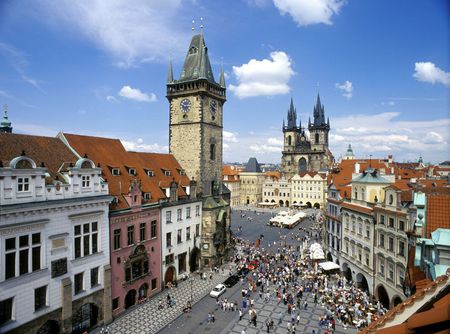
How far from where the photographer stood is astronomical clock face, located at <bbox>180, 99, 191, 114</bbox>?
45656mm

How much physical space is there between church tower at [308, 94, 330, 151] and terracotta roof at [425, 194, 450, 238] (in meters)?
119

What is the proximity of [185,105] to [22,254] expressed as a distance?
2963cm

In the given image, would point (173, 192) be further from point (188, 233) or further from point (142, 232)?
point (142, 232)

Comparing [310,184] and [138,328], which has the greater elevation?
[310,184]

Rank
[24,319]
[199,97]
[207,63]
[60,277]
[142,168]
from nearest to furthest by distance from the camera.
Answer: [24,319], [60,277], [142,168], [199,97], [207,63]

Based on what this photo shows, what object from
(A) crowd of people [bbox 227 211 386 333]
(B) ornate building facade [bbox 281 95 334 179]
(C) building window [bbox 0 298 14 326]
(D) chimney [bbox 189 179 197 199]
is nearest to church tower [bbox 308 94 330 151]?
(B) ornate building facade [bbox 281 95 334 179]

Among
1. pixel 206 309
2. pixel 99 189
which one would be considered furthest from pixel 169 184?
pixel 206 309

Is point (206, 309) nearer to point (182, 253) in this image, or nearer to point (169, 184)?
point (182, 253)

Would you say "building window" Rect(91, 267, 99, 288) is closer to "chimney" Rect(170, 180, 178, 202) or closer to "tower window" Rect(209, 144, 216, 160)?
"chimney" Rect(170, 180, 178, 202)

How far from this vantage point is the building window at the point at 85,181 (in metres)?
26.3

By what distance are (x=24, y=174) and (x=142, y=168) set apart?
17.0 m

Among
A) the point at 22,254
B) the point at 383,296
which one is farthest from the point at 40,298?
the point at 383,296

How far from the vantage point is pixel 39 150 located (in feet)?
88.0

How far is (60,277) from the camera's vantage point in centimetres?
2423
